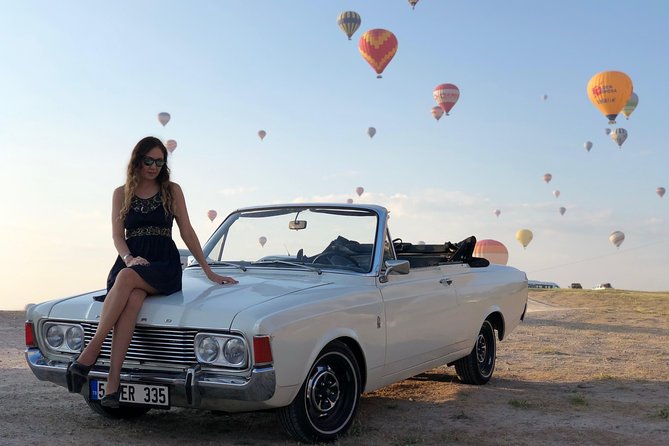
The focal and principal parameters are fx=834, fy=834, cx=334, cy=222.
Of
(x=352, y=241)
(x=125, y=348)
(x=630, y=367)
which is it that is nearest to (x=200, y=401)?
(x=125, y=348)

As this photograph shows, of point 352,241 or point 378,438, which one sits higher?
point 352,241

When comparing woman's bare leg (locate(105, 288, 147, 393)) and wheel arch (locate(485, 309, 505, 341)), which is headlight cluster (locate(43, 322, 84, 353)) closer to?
woman's bare leg (locate(105, 288, 147, 393))

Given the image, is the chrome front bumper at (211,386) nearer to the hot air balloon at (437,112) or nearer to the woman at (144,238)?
the woman at (144,238)

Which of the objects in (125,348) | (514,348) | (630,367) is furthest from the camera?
(514,348)

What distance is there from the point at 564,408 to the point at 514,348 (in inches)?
213

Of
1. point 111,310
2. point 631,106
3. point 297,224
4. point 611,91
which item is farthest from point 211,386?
point 631,106

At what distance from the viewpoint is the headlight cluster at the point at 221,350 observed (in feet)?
17.7

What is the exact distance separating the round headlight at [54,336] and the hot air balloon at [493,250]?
4520 cm

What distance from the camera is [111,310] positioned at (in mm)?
5672

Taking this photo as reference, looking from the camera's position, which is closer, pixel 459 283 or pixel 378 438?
pixel 378 438

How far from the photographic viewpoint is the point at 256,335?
17.3 ft

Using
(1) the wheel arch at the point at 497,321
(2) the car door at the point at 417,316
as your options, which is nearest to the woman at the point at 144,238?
(2) the car door at the point at 417,316

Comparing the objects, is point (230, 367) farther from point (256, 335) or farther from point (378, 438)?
point (378, 438)

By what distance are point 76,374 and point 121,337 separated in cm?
43
